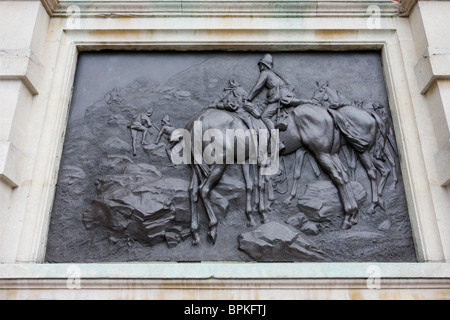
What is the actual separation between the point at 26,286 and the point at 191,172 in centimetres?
243

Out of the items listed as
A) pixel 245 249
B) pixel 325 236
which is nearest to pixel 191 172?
pixel 245 249

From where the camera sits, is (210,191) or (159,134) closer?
(210,191)

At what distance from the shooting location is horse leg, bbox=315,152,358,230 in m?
5.34

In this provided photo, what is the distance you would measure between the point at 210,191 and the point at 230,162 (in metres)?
0.50

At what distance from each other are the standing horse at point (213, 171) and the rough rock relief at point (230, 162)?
0.05ft

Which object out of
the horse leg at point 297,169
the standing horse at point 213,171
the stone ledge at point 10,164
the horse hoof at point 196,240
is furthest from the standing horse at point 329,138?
the stone ledge at point 10,164

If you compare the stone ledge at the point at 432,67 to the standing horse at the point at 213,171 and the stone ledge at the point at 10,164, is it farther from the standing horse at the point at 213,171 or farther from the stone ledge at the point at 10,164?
the stone ledge at the point at 10,164

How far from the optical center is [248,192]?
5.45 meters

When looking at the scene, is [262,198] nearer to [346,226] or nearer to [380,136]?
[346,226]

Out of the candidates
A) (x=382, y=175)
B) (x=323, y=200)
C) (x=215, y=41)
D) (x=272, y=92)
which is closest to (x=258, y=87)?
(x=272, y=92)

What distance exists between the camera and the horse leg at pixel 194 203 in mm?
5223

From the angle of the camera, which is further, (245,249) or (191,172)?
(191,172)
